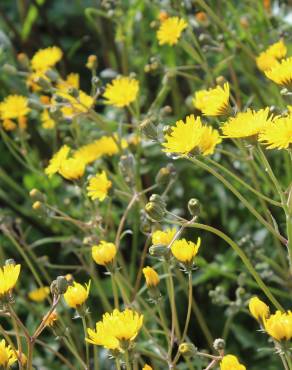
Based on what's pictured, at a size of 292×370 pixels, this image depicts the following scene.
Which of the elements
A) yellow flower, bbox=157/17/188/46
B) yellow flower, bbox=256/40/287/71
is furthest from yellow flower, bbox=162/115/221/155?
→ yellow flower, bbox=157/17/188/46

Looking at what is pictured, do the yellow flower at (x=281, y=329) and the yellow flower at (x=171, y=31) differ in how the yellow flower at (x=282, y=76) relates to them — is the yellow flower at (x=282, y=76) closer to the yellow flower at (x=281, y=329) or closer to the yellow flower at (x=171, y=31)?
the yellow flower at (x=281, y=329)

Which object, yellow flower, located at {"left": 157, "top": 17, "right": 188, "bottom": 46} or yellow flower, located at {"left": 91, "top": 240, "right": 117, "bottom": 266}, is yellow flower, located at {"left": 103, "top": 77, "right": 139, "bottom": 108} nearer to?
yellow flower, located at {"left": 157, "top": 17, "right": 188, "bottom": 46}

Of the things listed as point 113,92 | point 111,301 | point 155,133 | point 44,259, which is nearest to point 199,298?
point 111,301

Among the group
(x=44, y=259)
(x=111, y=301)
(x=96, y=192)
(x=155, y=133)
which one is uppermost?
(x=155, y=133)

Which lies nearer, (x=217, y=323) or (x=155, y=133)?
(x=155, y=133)

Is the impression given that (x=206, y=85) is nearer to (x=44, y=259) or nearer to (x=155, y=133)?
(x=44, y=259)

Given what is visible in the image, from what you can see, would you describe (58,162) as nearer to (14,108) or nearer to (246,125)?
(14,108)

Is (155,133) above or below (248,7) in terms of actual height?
above
